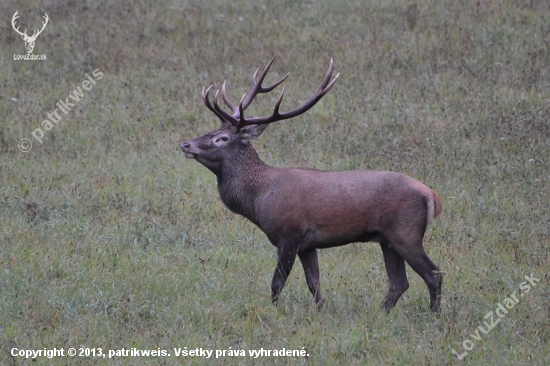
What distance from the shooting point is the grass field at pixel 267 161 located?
273 inches

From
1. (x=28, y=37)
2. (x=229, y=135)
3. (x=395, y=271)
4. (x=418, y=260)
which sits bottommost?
(x=395, y=271)

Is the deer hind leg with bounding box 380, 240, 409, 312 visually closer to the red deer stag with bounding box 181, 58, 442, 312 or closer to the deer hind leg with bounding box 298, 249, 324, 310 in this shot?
the red deer stag with bounding box 181, 58, 442, 312

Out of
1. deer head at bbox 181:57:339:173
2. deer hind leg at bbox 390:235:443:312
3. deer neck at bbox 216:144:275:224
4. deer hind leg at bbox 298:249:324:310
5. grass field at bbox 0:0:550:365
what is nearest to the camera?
grass field at bbox 0:0:550:365

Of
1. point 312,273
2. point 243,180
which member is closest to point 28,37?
point 243,180

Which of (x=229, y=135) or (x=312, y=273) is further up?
(x=229, y=135)

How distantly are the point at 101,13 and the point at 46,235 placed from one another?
336 inches

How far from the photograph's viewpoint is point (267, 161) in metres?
11.5

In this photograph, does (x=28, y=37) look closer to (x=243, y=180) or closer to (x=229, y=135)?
(x=229, y=135)

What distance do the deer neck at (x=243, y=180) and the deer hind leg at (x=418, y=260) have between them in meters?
1.29

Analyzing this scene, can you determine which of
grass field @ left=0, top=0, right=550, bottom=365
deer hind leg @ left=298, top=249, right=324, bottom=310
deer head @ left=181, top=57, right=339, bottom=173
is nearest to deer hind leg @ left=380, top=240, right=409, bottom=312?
grass field @ left=0, top=0, right=550, bottom=365

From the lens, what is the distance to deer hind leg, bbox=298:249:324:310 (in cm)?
756

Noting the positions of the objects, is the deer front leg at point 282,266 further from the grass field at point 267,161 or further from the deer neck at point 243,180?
the deer neck at point 243,180

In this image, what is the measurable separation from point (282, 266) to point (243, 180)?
3.11 feet

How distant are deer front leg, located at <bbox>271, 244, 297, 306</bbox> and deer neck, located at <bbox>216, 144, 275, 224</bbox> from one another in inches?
21.4
